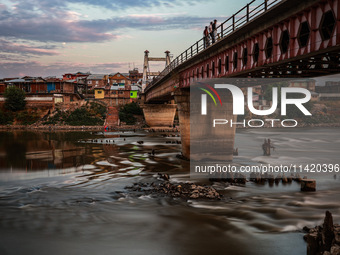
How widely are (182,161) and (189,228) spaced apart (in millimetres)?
20704

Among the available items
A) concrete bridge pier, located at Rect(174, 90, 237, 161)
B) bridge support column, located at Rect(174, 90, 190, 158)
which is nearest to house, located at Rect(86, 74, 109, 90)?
bridge support column, located at Rect(174, 90, 190, 158)

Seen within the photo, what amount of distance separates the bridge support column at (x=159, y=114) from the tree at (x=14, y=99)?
3778cm

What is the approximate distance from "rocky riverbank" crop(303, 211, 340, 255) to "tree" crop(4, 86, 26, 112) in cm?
10301

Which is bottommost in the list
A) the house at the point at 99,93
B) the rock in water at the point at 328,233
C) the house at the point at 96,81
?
the rock in water at the point at 328,233

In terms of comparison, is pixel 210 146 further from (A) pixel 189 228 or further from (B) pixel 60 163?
(A) pixel 189 228

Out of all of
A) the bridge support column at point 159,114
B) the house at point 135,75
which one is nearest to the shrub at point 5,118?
the bridge support column at point 159,114

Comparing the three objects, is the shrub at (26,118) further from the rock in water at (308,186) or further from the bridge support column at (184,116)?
the rock in water at (308,186)

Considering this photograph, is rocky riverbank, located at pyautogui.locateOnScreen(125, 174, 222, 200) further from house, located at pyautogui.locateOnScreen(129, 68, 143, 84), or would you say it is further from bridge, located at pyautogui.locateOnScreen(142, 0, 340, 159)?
house, located at pyautogui.locateOnScreen(129, 68, 143, 84)

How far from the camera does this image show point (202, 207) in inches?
824

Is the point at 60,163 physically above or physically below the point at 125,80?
below

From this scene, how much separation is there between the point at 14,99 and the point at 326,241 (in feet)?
342

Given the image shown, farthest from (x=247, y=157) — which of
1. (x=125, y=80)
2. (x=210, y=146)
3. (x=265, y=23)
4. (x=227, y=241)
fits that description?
(x=125, y=80)

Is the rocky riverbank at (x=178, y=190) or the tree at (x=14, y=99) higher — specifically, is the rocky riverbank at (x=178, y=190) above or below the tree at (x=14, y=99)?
below

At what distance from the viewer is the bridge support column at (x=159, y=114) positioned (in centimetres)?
9444
